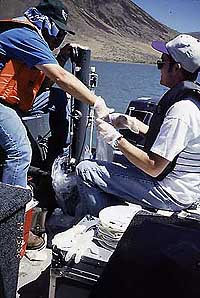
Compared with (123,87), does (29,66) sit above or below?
above

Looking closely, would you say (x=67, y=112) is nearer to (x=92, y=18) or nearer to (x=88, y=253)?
(x=88, y=253)

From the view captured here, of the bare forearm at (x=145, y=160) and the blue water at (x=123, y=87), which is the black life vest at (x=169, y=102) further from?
the blue water at (x=123, y=87)

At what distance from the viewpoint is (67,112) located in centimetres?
225

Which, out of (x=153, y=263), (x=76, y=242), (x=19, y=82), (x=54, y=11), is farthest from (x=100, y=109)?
(x=153, y=263)

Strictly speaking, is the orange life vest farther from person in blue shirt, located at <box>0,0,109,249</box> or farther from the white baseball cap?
the white baseball cap

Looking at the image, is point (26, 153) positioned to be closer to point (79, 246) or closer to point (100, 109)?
point (100, 109)

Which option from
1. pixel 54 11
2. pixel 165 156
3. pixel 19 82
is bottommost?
pixel 165 156

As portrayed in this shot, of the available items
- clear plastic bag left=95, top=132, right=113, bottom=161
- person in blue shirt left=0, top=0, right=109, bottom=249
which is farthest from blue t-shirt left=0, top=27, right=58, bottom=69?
clear plastic bag left=95, top=132, right=113, bottom=161

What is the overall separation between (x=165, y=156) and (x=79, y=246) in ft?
1.49

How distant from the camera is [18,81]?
1.86 m

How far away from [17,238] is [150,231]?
41 cm

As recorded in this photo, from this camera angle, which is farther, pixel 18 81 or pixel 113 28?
pixel 113 28

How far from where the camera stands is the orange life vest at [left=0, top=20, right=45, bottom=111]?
182cm

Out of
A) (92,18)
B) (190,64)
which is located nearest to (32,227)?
(190,64)
